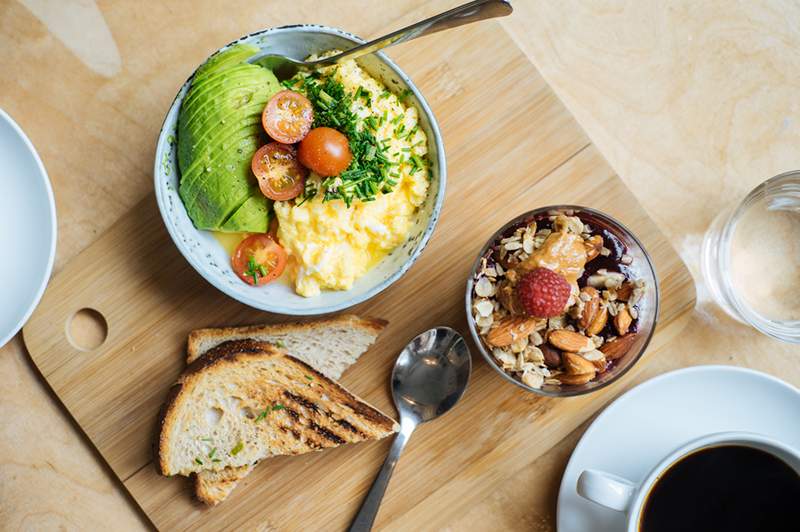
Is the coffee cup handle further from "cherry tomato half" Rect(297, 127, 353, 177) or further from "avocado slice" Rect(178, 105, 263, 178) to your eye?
"avocado slice" Rect(178, 105, 263, 178)

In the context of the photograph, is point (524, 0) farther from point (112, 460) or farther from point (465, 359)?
point (112, 460)

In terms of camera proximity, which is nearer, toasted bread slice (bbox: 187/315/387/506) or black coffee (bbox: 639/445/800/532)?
black coffee (bbox: 639/445/800/532)

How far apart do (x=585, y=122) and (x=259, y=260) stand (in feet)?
3.52

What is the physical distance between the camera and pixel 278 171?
180 cm

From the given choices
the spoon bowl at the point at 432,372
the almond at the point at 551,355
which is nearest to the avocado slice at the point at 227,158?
the spoon bowl at the point at 432,372

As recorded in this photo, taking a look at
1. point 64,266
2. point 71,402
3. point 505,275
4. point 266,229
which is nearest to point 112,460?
point 71,402

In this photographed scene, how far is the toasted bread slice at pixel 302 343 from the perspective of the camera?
1.98 m

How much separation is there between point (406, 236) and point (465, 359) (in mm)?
396

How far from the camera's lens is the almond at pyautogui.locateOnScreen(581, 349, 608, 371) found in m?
1.77

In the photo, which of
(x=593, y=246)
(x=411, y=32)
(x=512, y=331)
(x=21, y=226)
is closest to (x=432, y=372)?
(x=512, y=331)

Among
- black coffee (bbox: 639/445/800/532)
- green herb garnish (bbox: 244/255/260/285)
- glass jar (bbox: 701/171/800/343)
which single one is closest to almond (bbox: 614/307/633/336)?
black coffee (bbox: 639/445/800/532)

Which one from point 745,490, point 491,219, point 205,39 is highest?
point 205,39

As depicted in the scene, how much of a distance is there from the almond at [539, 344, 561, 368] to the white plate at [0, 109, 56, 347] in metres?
1.39

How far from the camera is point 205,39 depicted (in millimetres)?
2082
